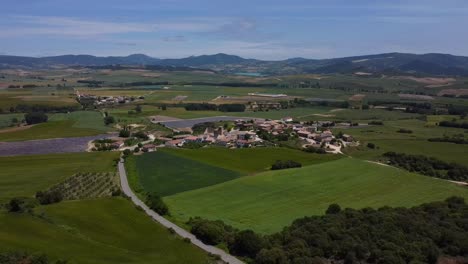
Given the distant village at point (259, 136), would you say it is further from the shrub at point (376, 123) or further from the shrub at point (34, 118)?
the shrub at point (34, 118)

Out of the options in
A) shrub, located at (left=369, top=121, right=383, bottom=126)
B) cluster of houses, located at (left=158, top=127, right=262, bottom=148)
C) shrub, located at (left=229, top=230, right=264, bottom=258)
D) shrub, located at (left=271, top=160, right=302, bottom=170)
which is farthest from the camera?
shrub, located at (left=369, top=121, right=383, bottom=126)

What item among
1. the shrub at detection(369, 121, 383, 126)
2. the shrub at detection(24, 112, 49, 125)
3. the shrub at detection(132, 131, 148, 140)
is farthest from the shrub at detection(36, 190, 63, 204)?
the shrub at detection(369, 121, 383, 126)

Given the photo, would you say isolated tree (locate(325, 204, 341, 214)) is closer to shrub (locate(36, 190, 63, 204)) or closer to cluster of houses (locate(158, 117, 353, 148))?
shrub (locate(36, 190, 63, 204))

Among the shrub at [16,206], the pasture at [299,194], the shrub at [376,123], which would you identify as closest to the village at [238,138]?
the shrub at [376,123]

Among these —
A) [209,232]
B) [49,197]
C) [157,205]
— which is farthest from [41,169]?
[209,232]

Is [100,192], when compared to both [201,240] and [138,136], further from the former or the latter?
[138,136]

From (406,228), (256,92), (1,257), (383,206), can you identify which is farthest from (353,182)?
(256,92)
